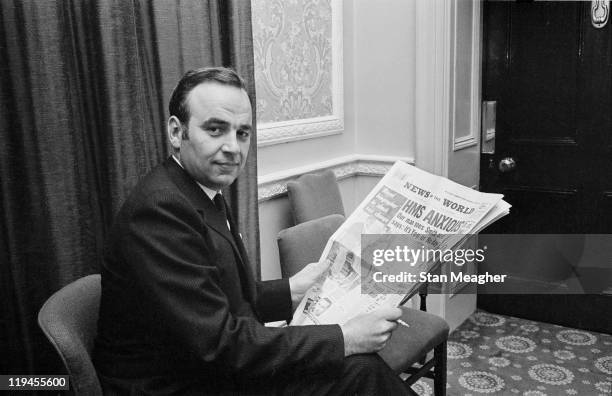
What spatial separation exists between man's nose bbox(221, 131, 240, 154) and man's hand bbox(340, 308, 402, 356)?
0.48 metres

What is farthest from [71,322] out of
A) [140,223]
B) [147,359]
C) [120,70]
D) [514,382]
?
[514,382]

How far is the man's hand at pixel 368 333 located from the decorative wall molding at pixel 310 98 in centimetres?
142

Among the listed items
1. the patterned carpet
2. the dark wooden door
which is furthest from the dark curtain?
the dark wooden door

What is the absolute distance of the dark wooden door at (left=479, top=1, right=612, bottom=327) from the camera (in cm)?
319

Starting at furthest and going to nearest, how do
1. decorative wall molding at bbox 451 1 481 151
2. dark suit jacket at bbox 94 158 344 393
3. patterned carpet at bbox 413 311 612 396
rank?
1. decorative wall molding at bbox 451 1 481 151
2. patterned carpet at bbox 413 311 612 396
3. dark suit jacket at bbox 94 158 344 393

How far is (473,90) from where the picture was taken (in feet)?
11.1

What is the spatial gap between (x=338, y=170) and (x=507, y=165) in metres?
1.08

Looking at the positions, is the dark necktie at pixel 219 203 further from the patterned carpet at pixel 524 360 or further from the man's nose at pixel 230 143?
the patterned carpet at pixel 524 360

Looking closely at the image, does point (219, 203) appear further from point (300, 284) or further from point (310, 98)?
point (310, 98)

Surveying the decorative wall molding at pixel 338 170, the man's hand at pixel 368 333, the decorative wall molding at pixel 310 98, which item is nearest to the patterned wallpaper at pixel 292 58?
the decorative wall molding at pixel 310 98

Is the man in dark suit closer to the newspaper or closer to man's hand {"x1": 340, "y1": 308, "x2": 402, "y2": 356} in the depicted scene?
man's hand {"x1": 340, "y1": 308, "x2": 402, "y2": 356}

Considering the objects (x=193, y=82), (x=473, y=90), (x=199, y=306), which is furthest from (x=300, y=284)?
(x=473, y=90)

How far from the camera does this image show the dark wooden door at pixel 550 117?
3.19 meters

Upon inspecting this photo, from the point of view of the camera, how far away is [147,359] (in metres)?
1.27
